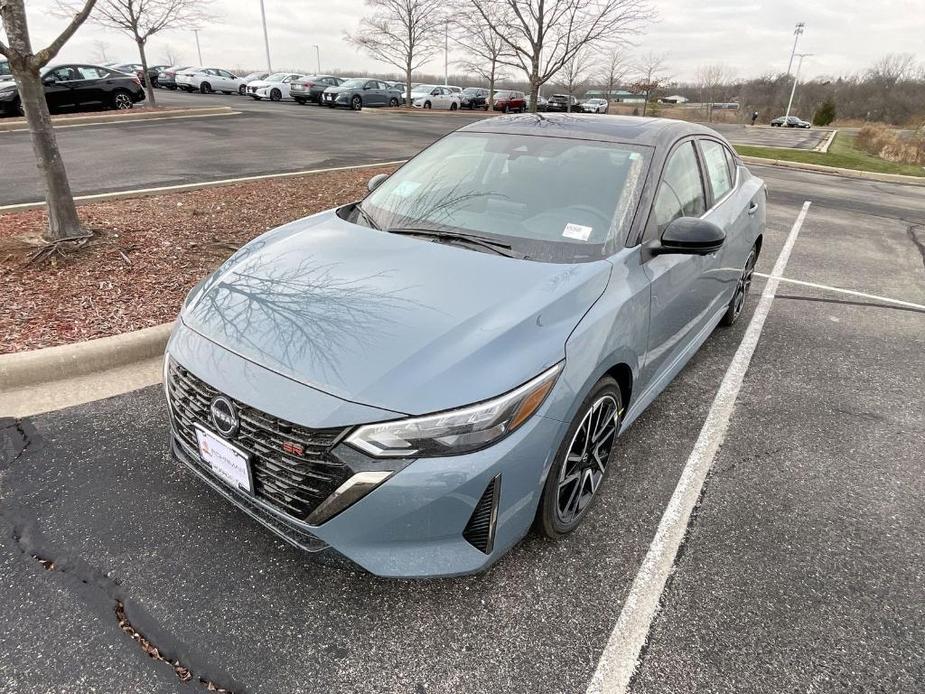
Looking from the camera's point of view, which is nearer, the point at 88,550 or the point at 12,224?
the point at 88,550

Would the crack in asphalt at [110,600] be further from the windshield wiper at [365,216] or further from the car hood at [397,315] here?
the windshield wiper at [365,216]

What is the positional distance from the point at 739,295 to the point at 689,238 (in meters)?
2.40

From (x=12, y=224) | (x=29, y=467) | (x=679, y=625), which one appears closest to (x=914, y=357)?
(x=679, y=625)

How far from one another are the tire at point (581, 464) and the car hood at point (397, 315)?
0.36 metres

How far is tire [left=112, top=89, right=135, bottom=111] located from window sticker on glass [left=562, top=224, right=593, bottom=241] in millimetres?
20406

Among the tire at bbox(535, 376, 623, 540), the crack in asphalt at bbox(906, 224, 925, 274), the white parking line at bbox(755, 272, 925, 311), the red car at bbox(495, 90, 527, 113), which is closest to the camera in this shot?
the tire at bbox(535, 376, 623, 540)

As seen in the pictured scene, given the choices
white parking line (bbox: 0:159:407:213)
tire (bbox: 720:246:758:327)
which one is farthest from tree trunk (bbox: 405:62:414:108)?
tire (bbox: 720:246:758:327)

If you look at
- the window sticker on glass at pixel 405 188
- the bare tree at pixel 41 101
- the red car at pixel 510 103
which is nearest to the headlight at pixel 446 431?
the window sticker on glass at pixel 405 188

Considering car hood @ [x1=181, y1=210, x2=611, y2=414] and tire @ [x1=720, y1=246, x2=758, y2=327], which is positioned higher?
car hood @ [x1=181, y1=210, x2=611, y2=414]

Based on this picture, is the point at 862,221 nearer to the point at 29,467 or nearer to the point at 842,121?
the point at 29,467

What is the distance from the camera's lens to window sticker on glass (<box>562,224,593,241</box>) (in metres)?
2.69

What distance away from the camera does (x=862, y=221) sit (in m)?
10.0

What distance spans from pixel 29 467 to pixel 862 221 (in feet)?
39.4

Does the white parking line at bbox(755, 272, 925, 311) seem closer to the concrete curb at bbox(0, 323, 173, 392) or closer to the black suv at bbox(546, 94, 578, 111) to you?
the concrete curb at bbox(0, 323, 173, 392)
